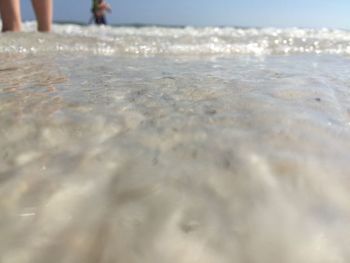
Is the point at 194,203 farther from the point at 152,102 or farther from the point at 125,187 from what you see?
the point at 152,102

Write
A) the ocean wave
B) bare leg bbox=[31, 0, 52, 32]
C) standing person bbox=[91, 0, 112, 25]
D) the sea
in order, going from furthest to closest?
standing person bbox=[91, 0, 112, 25], bare leg bbox=[31, 0, 52, 32], the ocean wave, the sea

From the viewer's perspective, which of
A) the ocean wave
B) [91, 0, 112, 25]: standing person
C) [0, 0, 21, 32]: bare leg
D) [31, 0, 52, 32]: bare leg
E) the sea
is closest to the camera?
the sea

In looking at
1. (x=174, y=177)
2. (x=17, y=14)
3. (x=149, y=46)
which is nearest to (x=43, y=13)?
(x=17, y=14)

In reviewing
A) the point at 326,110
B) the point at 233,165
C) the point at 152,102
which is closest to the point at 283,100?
the point at 326,110

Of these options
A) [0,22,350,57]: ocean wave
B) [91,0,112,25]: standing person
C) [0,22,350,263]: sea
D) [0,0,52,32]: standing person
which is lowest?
[91,0,112,25]: standing person

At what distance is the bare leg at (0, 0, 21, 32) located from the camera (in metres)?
3.72

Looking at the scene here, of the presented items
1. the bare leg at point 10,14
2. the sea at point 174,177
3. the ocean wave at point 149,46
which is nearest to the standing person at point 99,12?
the ocean wave at point 149,46

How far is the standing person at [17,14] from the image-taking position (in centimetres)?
374

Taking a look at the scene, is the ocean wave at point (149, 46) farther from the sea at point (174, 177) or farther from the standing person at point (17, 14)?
the sea at point (174, 177)

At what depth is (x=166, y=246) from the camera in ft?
→ 2.09

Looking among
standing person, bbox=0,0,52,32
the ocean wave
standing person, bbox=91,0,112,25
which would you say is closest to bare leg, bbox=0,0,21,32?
standing person, bbox=0,0,52,32

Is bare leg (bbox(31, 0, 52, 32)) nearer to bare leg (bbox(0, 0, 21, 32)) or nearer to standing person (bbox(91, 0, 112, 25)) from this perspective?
bare leg (bbox(0, 0, 21, 32))

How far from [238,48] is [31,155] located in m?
3.82

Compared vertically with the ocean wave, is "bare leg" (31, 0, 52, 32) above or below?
above
